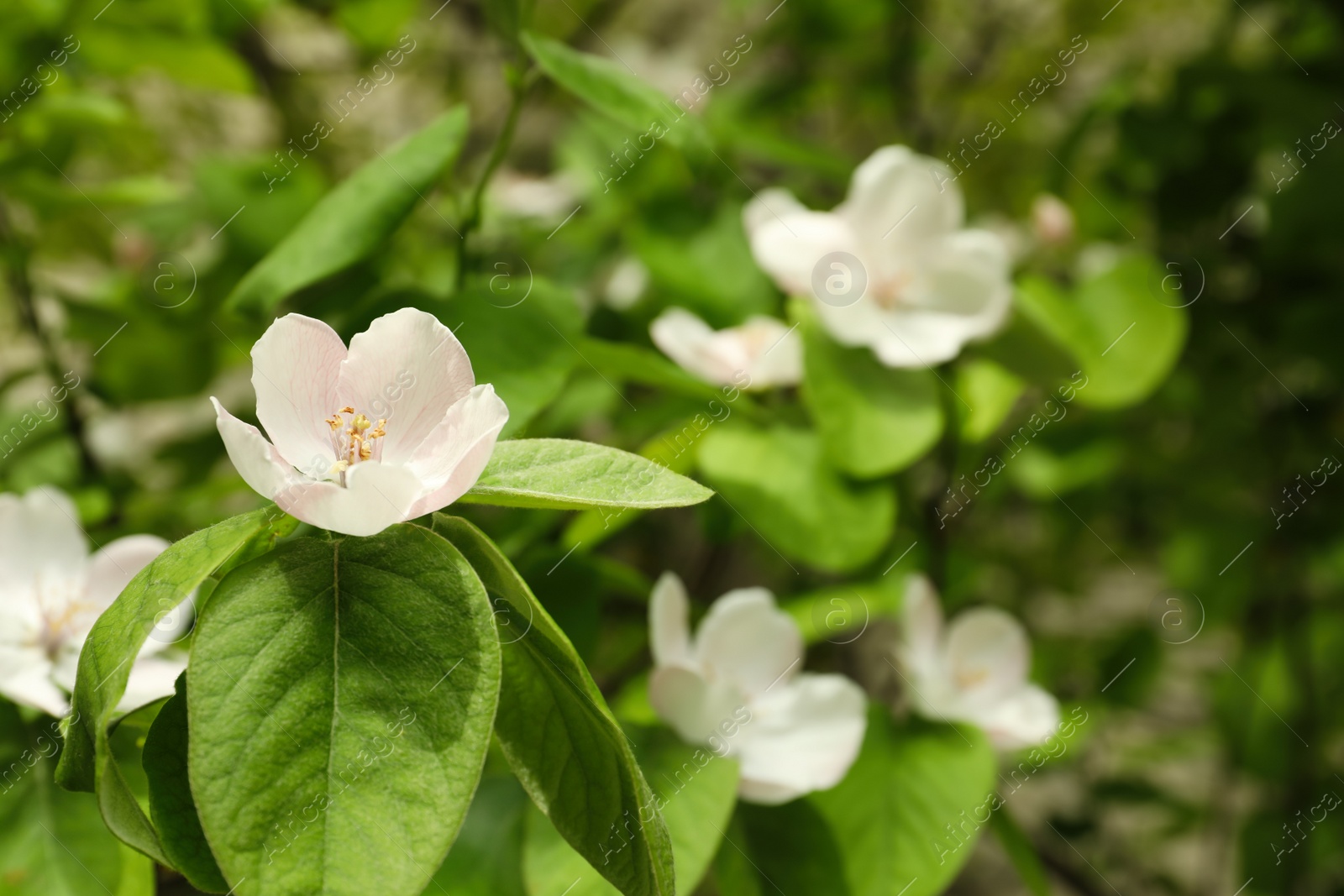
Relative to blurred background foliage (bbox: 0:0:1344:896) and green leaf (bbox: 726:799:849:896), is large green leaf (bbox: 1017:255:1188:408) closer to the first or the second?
blurred background foliage (bbox: 0:0:1344:896)

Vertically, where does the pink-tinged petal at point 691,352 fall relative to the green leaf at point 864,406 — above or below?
above

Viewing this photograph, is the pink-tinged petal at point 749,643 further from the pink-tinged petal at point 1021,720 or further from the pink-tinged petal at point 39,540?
the pink-tinged petal at point 39,540

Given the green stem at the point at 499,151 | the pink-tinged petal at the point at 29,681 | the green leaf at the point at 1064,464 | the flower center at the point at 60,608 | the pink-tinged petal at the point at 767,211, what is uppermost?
the green stem at the point at 499,151

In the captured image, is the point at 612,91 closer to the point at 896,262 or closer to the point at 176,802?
the point at 896,262

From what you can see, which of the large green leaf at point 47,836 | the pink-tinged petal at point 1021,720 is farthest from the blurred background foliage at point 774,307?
the pink-tinged petal at point 1021,720

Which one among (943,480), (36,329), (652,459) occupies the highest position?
(36,329)

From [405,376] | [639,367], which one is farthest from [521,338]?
[405,376]

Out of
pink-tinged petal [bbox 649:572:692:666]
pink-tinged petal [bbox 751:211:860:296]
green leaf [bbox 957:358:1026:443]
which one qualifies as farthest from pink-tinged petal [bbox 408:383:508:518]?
green leaf [bbox 957:358:1026:443]

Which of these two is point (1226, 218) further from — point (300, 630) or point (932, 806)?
point (300, 630)
